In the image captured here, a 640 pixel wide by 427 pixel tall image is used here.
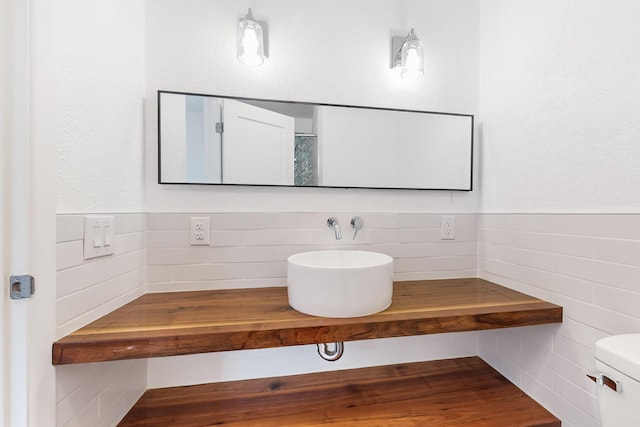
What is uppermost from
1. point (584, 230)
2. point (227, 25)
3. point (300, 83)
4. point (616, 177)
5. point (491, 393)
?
point (227, 25)

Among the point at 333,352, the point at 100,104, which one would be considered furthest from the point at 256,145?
the point at 333,352

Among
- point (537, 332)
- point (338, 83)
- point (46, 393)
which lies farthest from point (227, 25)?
point (537, 332)

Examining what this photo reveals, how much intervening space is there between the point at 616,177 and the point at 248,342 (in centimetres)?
116

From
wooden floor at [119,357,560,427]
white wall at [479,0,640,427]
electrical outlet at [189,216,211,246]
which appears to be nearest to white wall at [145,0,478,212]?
electrical outlet at [189,216,211,246]

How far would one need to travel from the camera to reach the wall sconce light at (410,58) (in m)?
1.25

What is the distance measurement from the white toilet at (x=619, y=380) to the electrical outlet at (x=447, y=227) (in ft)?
2.19

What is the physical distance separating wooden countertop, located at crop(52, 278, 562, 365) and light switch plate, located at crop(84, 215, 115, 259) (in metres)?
0.21

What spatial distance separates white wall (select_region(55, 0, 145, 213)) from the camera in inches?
29.4

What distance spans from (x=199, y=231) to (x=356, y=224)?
2.17 ft

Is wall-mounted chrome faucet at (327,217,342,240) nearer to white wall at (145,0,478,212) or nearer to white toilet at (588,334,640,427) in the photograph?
white wall at (145,0,478,212)

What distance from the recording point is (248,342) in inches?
30.4

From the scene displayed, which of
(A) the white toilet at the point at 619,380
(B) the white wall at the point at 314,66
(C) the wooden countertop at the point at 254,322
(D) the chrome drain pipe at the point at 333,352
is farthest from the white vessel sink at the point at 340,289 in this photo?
(A) the white toilet at the point at 619,380

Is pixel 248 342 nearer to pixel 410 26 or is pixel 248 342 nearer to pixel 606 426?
pixel 606 426

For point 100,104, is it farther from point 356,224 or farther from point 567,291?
A: point 567,291
